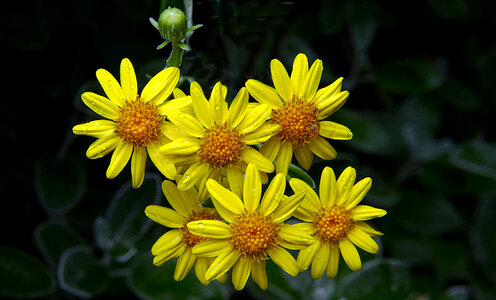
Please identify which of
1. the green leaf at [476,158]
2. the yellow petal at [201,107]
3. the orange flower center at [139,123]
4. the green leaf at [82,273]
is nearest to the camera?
the yellow petal at [201,107]

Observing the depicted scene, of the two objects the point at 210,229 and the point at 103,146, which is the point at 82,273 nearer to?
the point at 103,146

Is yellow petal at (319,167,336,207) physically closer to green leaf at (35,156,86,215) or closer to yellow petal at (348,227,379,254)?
yellow petal at (348,227,379,254)

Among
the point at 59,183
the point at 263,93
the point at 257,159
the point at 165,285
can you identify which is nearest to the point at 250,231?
the point at 257,159

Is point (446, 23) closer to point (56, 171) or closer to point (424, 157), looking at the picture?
point (424, 157)

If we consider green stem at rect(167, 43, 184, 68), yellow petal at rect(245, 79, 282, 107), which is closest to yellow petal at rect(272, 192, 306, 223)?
yellow petal at rect(245, 79, 282, 107)

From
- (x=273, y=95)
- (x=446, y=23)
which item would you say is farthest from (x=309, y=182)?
(x=446, y=23)

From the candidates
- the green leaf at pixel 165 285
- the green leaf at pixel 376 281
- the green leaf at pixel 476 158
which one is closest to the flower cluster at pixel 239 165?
the green leaf at pixel 165 285

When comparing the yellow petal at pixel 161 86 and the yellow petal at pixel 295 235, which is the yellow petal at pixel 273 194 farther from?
the yellow petal at pixel 161 86
